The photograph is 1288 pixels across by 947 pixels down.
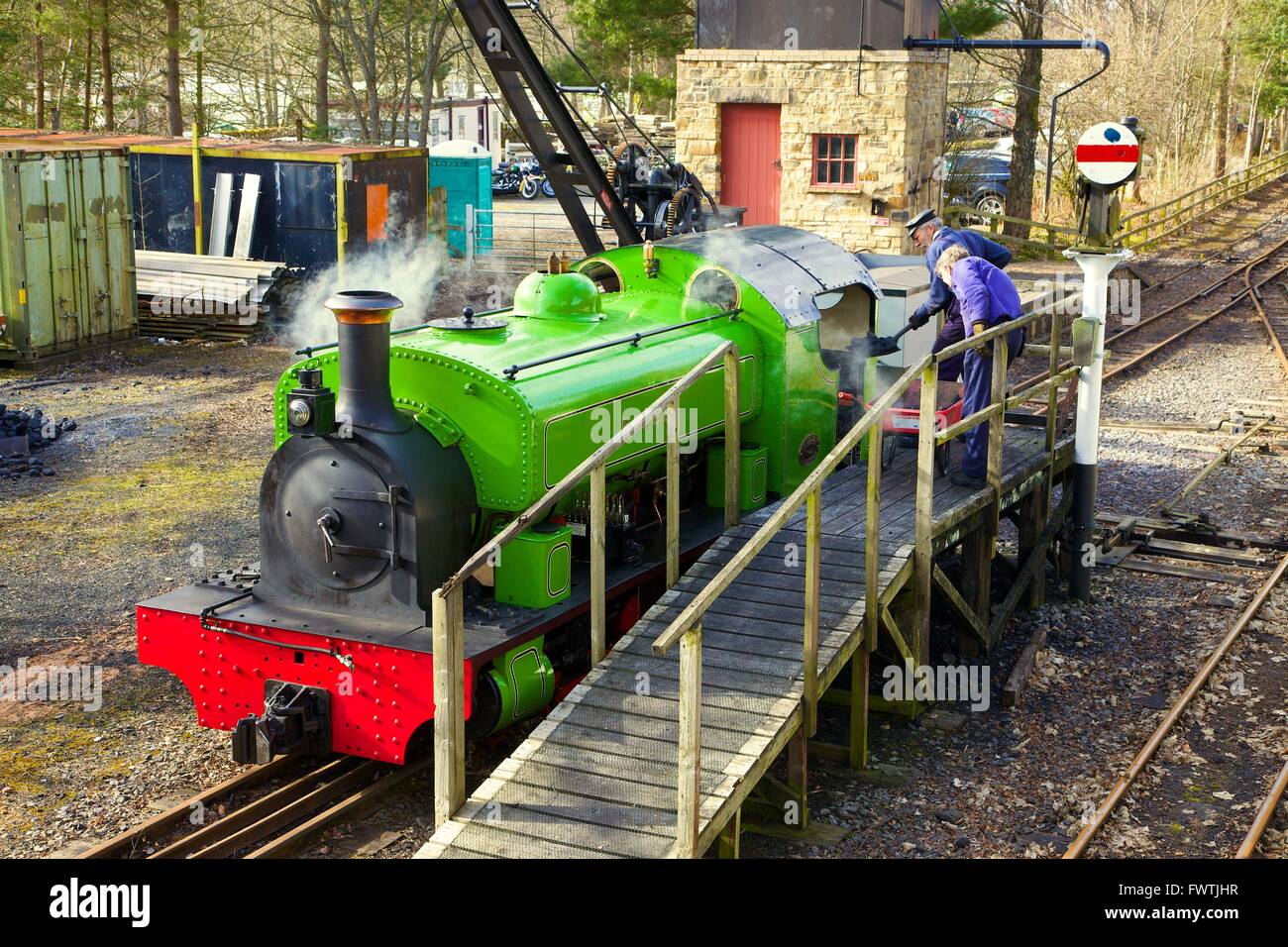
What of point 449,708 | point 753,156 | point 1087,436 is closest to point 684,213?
point 1087,436

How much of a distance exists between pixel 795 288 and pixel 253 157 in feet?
48.5

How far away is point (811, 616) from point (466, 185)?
73.1ft

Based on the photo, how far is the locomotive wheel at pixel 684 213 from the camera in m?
13.1

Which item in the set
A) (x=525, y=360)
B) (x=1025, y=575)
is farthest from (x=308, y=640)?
(x=1025, y=575)

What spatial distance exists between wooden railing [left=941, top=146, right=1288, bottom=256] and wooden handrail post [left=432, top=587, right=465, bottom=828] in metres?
17.9

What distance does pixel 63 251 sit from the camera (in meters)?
18.5

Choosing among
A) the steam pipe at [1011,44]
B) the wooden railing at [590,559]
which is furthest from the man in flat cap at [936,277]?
the steam pipe at [1011,44]

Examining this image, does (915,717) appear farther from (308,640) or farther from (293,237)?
(293,237)

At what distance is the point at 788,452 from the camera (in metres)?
9.10

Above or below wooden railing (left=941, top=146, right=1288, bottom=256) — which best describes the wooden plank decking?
below

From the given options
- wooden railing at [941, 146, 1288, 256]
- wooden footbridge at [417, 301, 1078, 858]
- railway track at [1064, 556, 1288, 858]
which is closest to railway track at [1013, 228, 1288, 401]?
wooden railing at [941, 146, 1288, 256]

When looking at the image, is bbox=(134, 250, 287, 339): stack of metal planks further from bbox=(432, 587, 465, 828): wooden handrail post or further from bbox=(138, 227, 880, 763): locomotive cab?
bbox=(432, 587, 465, 828): wooden handrail post

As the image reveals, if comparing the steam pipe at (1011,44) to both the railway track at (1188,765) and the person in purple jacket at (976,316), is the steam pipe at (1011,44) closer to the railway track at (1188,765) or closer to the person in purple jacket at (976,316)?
the person in purple jacket at (976,316)

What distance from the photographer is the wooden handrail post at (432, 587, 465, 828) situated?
5.89m
